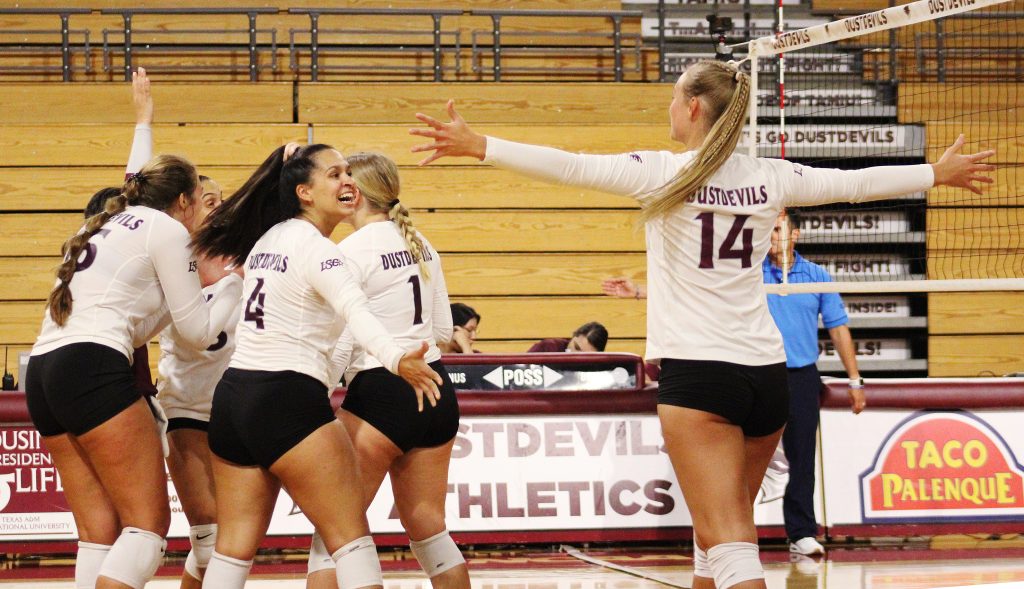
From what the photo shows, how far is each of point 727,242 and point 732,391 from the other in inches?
16.9

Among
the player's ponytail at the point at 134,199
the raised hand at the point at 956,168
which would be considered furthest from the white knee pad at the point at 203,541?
the raised hand at the point at 956,168

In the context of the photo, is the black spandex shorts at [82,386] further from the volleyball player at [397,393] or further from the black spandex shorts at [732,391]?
the black spandex shorts at [732,391]

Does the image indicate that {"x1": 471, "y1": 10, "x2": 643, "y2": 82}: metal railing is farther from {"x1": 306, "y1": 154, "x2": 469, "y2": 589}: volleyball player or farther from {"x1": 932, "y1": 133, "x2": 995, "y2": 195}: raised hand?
{"x1": 932, "y1": 133, "x2": 995, "y2": 195}: raised hand

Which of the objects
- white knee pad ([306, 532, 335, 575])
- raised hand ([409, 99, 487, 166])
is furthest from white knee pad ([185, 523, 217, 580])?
raised hand ([409, 99, 487, 166])

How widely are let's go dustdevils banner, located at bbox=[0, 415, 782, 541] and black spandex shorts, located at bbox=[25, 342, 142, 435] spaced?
112 inches

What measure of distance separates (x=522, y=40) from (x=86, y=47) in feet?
13.8

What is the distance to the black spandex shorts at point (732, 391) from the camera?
312 cm

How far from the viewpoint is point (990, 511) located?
6.49m

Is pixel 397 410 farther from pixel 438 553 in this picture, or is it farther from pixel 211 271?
pixel 211 271

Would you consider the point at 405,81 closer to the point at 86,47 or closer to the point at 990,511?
the point at 86,47

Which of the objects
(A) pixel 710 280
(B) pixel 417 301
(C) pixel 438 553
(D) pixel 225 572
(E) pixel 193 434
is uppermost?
(A) pixel 710 280

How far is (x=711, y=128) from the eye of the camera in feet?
10.8

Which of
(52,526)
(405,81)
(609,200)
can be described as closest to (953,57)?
(609,200)

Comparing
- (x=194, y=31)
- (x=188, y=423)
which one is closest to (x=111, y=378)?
(x=188, y=423)
